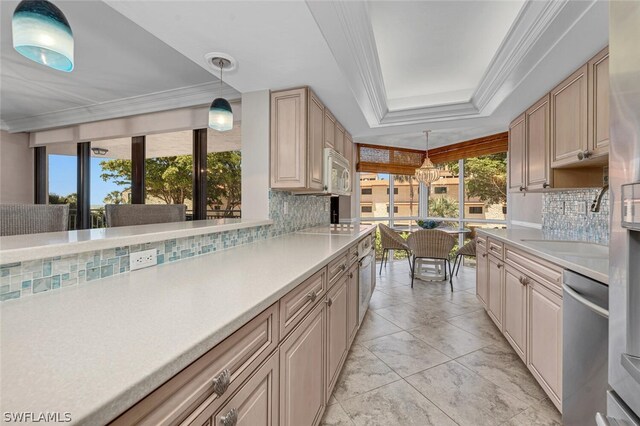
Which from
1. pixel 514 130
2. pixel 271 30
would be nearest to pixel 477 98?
pixel 514 130

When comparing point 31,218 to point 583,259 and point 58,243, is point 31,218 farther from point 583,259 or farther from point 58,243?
point 583,259

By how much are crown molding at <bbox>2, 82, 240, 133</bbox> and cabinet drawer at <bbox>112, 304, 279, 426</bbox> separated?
9.50 ft

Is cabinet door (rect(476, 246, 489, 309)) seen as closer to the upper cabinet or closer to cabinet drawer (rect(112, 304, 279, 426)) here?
the upper cabinet

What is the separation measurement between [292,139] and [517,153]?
8.44 feet

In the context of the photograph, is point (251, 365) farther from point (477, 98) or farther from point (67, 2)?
point (477, 98)

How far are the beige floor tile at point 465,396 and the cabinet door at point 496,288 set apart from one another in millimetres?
687

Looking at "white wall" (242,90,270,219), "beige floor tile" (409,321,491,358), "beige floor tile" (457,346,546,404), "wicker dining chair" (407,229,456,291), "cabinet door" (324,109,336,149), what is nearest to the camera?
"beige floor tile" (457,346,546,404)

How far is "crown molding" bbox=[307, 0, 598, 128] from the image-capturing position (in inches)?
63.9

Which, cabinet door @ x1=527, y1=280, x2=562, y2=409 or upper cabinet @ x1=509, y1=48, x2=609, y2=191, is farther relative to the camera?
upper cabinet @ x1=509, y1=48, x2=609, y2=191

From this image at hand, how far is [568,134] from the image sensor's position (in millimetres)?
2201

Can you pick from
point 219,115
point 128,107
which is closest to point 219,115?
point 219,115

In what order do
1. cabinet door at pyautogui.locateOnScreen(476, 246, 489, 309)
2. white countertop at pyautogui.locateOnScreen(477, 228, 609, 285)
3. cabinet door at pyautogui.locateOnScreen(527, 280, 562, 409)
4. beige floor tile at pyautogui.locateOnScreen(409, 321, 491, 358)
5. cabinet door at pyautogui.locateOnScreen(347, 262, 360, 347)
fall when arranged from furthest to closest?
cabinet door at pyautogui.locateOnScreen(476, 246, 489, 309) < beige floor tile at pyautogui.locateOnScreen(409, 321, 491, 358) < cabinet door at pyautogui.locateOnScreen(347, 262, 360, 347) < cabinet door at pyautogui.locateOnScreen(527, 280, 562, 409) < white countertop at pyautogui.locateOnScreen(477, 228, 609, 285)

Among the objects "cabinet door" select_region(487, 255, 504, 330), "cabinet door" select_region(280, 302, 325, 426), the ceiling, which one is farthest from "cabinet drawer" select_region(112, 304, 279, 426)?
"cabinet door" select_region(487, 255, 504, 330)

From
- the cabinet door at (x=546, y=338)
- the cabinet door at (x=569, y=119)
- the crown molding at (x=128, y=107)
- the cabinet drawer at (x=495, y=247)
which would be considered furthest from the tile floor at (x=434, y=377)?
the crown molding at (x=128, y=107)
